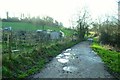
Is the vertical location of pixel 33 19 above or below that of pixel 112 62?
above

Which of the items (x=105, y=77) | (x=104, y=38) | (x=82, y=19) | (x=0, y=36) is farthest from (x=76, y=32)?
(x=105, y=77)

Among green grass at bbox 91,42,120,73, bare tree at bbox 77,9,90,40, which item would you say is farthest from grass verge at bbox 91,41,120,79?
bare tree at bbox 77,9,90,40

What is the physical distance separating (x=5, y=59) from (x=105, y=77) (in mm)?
6184

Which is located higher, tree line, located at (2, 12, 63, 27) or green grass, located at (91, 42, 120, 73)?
tree line, located at (2, 12, 63, 27)

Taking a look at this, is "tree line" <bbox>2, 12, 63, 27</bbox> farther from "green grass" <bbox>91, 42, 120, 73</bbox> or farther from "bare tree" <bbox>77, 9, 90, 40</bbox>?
"green grass" <bbox>91, 42, 120, 73</bbox>

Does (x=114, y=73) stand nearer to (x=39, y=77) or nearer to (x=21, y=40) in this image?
(x=39, y=77)

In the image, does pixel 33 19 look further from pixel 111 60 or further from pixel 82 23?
pixel 111 60

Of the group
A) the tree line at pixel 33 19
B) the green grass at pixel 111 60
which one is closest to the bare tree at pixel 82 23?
the tree line at pixel 33 19

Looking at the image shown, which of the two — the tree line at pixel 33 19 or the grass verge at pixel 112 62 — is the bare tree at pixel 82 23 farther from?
the grass verge at pixel 112 62

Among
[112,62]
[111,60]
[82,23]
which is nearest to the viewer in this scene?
[112,62]

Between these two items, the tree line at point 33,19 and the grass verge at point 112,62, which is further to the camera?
the tree line at point 33,19

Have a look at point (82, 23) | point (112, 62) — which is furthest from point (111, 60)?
point (82, 23)

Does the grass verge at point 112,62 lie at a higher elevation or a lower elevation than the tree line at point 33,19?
lower

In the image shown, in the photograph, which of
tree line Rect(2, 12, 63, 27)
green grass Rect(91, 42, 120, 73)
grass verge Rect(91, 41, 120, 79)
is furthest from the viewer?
tree line Rect(2, 12, 63, 27)
